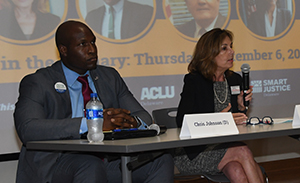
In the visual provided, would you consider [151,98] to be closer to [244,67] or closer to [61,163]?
[244,67]

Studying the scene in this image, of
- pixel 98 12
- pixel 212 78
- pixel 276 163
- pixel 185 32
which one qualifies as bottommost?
pixel 276 163

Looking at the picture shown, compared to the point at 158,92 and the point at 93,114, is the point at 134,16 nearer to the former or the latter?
the point at 158,92

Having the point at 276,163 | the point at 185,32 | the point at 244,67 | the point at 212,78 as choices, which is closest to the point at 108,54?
the point at 185,32

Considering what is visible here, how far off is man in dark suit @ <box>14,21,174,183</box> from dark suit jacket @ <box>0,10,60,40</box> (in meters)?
0.95

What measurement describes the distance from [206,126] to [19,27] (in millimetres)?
2123

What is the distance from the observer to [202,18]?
397cm

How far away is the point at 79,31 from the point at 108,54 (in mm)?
1226

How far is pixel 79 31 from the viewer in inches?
92.1

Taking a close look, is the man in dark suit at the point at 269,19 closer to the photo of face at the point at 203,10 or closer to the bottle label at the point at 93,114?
the photo of face at the point at 203,10

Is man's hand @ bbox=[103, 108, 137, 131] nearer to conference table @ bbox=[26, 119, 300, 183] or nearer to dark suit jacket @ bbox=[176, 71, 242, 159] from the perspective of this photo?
conference table @ bbox=[26, 119, 300, 183]

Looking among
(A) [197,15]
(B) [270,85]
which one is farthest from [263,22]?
(A) [197,15]

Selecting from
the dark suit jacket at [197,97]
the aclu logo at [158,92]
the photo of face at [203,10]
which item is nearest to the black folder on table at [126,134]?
the dark suit jacket at [197,97]

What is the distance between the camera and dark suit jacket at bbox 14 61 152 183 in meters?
1.85

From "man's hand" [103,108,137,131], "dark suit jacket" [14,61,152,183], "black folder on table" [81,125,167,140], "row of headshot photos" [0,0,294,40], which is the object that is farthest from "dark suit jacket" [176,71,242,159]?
"row of headshot photos" [0,0,294,40]
